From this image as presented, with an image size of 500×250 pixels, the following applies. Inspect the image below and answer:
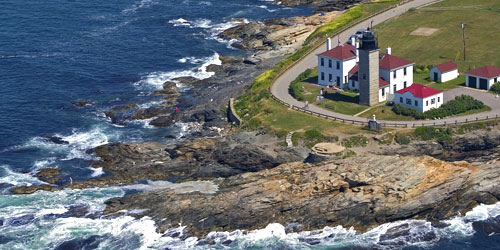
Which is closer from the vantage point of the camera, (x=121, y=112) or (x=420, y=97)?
(x=420, y=97)

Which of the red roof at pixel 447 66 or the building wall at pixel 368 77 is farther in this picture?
the red roof at pixel 447 66

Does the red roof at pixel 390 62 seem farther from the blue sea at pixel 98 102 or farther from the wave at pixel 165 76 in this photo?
the wave at pixel 165 76

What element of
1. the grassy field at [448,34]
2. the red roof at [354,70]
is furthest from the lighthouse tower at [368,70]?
the grassy field at [448,34]

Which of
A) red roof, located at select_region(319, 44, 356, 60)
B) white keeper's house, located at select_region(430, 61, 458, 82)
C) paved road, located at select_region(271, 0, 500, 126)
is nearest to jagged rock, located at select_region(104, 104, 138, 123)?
paved road, located at select_region(271, 0, 500, 126)

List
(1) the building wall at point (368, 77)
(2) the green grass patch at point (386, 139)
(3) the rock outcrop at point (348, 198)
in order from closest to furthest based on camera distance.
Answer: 1. (3) the rock outcrop at point (348, 198)
2. (2) the green grass patch at point (386, 139)
3. (1) the building wall at point (368, 77)

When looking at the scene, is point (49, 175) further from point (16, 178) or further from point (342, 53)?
point (342, 53)

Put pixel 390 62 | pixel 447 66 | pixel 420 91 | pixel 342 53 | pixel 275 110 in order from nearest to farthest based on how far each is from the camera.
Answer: pixel 420 91 → pixel 275 110 → pixel 390 62 → pixel 342 53 → pixel 447 66

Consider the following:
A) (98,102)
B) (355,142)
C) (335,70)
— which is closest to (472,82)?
(335,70)

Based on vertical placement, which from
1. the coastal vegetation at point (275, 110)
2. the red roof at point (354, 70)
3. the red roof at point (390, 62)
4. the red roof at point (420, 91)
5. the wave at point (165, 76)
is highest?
the red roof at point (390, 62)
